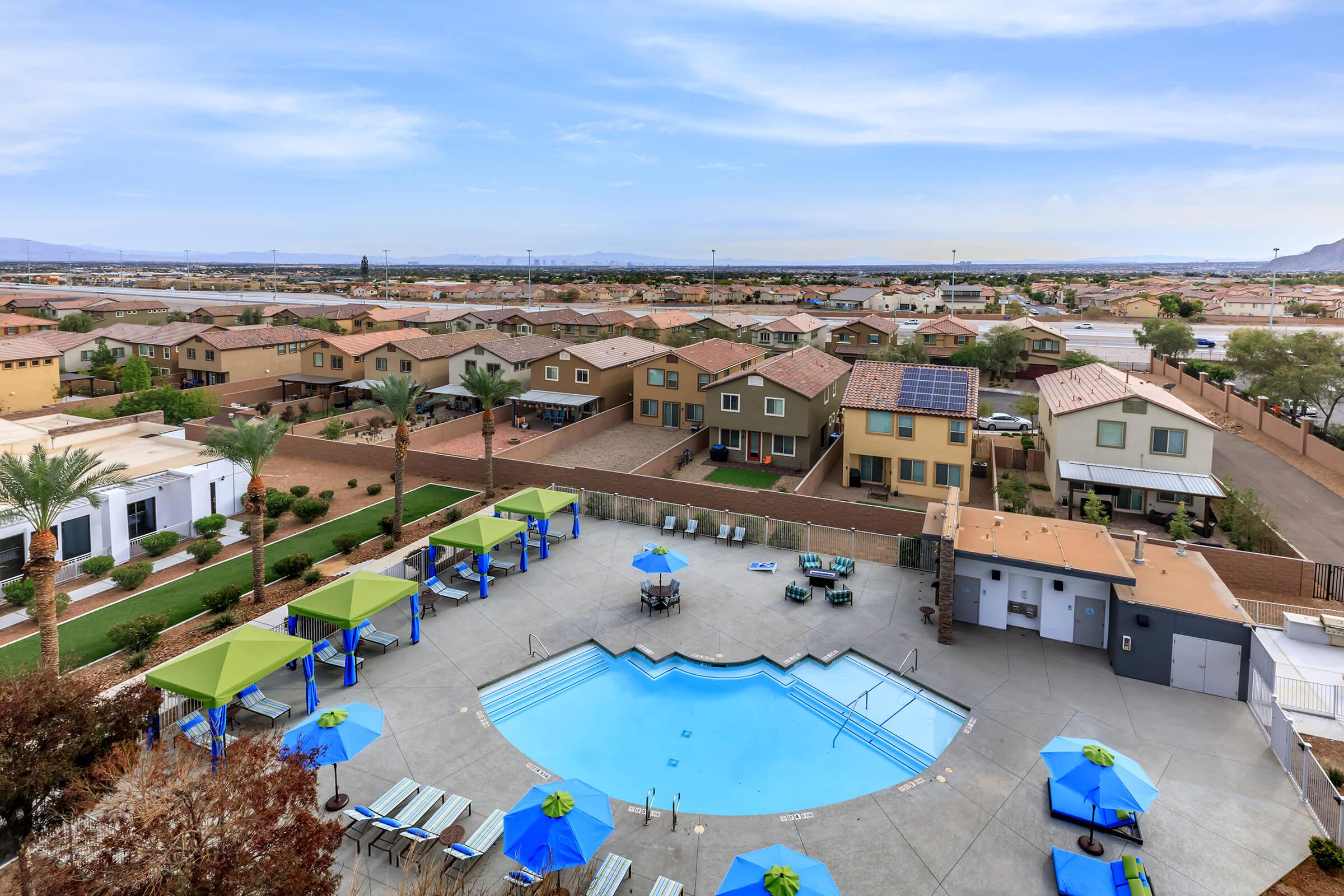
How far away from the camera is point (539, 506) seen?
2700 cm

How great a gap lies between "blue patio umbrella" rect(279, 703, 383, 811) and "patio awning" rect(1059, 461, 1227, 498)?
1188 inches

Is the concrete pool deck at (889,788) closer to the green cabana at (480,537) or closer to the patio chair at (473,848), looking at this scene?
the patio chair at (473,848)

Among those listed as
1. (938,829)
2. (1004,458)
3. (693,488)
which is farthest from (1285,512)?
(938,829)

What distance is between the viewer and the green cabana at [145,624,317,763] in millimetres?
14961

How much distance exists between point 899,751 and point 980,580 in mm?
7512

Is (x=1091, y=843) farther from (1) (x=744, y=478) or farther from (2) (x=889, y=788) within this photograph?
(1) (x=744, y=478)

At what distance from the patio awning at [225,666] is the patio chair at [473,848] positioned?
592 cm

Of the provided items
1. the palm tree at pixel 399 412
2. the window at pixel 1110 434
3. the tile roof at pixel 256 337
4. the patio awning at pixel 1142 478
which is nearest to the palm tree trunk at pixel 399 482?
the palm tree at pixel 399 412

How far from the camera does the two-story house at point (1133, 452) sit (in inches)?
1267

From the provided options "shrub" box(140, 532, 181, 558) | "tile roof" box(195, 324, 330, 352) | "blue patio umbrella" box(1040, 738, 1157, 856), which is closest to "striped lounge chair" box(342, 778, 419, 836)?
"blue patio umbrella" box(1040, 738, 1157, 856)

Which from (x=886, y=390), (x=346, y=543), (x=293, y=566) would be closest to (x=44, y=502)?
(x=293, y=566)

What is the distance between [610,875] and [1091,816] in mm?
9171

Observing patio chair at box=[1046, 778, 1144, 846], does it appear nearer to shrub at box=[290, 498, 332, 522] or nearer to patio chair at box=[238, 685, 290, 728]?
patio chair at box=[238, 685, 290, 728]

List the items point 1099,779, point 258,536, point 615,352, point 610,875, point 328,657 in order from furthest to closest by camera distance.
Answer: point 615,352
point 258,536
point 328,657
point 1099,779
point 610,875
